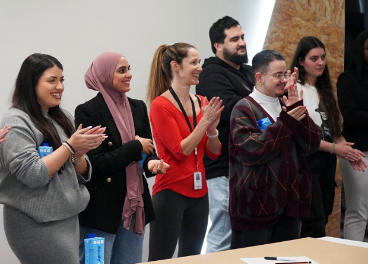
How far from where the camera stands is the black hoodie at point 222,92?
356cm

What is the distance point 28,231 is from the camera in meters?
2.42

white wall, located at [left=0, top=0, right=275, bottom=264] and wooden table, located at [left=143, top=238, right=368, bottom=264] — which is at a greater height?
white wall, located at [left=0, top=0, right=275, bottom=264]

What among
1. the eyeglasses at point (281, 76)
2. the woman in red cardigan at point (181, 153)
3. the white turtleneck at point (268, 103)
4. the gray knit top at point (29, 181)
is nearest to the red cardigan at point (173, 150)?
the woman in red cardigan at point (181, 153)

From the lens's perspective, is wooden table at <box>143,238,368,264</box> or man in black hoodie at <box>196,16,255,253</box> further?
man in black hoodie at <box>196,16,255,253</box>

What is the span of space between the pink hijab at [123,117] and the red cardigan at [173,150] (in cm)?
→ 22

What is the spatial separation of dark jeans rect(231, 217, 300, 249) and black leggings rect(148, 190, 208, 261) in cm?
22

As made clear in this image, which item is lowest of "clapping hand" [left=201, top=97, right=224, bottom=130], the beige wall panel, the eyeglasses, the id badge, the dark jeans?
the dark jeans

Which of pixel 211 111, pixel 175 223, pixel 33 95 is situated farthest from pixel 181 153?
pixel 33 95

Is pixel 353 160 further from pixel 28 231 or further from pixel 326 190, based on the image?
pixel 28 231

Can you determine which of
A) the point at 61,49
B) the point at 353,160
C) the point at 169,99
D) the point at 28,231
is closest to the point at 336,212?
the point at 353,160

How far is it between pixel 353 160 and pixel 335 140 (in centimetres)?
19

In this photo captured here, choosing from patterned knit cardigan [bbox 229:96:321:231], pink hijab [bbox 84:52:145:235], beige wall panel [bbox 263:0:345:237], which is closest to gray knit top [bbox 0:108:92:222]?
pink hijab [bbox 84:52:145:235]

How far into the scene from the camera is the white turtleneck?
3236 millimetres

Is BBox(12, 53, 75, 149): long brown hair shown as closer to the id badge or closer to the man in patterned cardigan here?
the id badge
